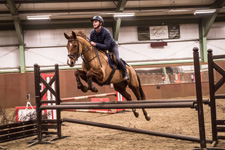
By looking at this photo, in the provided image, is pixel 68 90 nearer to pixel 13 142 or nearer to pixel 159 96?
pixel 159 96

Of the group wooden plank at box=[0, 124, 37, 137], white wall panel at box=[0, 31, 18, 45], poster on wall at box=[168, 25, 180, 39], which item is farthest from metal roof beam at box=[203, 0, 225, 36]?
wooden plank at box=[0, 124, 37, 137]

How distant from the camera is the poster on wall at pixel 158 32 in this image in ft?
50.8

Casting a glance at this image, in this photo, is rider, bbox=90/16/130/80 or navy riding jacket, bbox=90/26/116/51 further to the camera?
navy riding jacket, bbox=90/26/116/51

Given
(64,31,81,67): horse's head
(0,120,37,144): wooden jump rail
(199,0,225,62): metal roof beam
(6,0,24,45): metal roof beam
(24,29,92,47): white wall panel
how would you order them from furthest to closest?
(199,0,225,62): metal roof beam, (24,29,92,47): white wall panel, (6,0,24,45): metal roof beam, (0,120,37,144): wooden jump rail, (64,31,81,67): horse's head

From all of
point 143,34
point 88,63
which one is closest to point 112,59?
point 88,63

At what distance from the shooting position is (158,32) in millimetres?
15516

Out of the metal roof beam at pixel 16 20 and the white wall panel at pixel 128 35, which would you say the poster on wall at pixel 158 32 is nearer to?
the white wall panel at pixel 128 35

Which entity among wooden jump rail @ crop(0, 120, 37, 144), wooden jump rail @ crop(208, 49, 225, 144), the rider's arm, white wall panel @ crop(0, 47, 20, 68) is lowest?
wooden jump rail @ crop(0, 120, 37, 144)

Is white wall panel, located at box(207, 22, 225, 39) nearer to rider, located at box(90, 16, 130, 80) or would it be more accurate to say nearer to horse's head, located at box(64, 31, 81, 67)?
rider, located at box(90, 16, 130, 80)

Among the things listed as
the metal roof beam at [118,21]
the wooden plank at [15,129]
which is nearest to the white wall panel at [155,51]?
the metal roof beam at [118,21]

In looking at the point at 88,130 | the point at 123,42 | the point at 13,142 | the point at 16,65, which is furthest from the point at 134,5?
the point at 13,142

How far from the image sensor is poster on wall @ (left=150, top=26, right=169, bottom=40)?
50.8ft

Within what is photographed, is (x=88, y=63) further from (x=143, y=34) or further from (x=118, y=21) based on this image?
(x=143, y=34)

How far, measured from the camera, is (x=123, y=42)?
15062 mm
